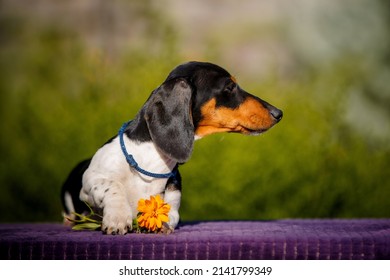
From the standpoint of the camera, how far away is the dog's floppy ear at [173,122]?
145 inches

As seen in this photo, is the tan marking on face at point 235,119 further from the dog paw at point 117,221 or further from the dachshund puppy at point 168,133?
the dog paw at point 117,221

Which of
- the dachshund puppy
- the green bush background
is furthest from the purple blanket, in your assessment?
the green bush background

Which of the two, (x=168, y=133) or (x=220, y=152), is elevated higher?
(x=168, y=133)

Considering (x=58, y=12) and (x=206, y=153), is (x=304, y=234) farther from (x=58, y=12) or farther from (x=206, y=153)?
(x=58, y=12)

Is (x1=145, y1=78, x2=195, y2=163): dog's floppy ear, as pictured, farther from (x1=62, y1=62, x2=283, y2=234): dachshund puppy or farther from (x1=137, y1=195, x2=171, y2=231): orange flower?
(x1=137, y1=195, x2=171, y2=231): orange flower

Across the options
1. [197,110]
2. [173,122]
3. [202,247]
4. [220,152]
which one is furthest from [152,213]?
[220,152]

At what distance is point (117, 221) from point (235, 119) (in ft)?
3.37

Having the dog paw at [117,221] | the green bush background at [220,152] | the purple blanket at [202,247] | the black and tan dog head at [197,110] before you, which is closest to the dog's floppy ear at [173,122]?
the black and tan dog head at [197,110]

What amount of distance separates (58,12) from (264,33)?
350 centimetres

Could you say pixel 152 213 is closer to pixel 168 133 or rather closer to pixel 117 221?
pixel 117 221

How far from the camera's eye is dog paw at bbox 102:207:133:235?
341cm

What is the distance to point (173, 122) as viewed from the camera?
3.68 meters

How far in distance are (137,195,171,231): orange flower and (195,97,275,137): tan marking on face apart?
64 centimetres

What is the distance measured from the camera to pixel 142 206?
3479mm
